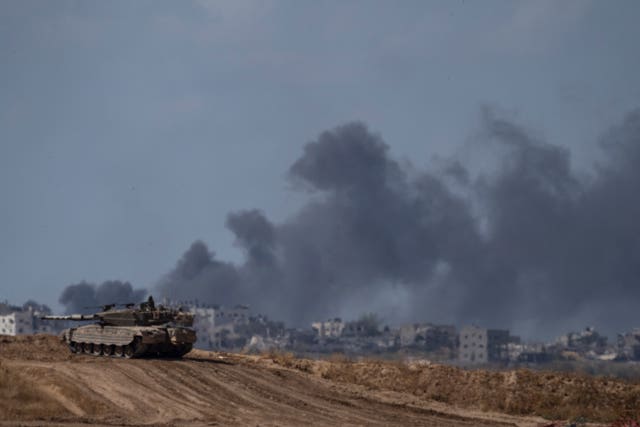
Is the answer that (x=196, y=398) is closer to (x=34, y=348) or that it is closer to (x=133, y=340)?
(x=133, y=340)

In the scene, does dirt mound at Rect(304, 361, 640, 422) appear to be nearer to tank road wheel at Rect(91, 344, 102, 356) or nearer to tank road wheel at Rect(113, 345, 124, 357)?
tank road wheel at Rect(113, 345, 124, 357)

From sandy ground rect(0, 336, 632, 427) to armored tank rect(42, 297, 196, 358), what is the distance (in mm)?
1425

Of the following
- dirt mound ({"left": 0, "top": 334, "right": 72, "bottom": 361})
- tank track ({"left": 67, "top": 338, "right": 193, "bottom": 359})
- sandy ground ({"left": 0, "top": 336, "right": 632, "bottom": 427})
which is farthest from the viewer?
tank track ({"left": 67, "top": 338, "right": 193, "bottom": 359})

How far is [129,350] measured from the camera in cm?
4866

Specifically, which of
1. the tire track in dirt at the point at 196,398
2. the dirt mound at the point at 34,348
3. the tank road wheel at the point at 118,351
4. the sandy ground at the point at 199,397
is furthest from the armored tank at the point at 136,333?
the tire track in dirt at the point at 196,398

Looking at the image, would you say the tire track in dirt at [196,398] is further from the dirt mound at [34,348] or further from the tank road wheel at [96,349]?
the tank road wheel at [96,349]

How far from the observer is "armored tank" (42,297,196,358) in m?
48.3

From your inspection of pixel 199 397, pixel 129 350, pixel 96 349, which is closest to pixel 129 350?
pixel 129 350

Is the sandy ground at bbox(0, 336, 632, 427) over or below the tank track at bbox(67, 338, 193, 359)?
below

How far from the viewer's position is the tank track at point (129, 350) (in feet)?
159

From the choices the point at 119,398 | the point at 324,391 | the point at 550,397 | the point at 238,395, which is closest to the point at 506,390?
the point at 550,397

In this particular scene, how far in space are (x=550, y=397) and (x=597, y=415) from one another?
213cm

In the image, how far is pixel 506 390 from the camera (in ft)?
137

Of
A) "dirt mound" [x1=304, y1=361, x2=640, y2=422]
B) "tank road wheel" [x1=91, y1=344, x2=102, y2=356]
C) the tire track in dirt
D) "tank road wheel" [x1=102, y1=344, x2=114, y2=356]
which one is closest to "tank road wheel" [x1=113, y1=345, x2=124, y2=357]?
"tank road wheel" [x1=102, y1=344, x2=114, y2=356]
